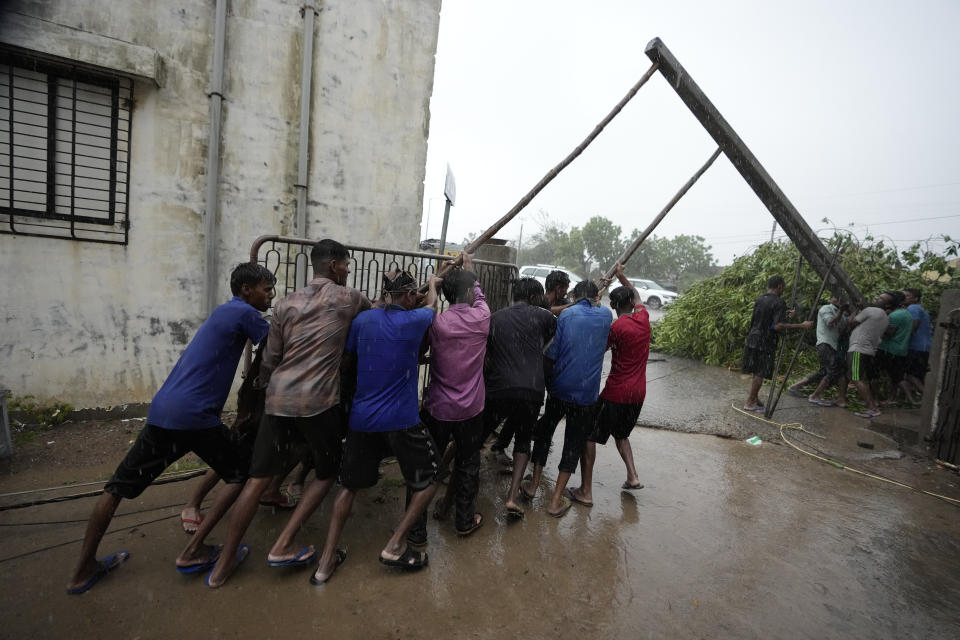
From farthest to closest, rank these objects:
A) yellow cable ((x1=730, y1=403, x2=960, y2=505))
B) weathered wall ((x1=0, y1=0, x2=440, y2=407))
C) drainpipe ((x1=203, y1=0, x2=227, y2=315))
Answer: drainpipe ((x1=203, y1=0, x2=227, y2=315)) < weathered wall ((x1=0, y1=0, x2=440, y2=407)) < yellow cable ((x1=730, y1=403, x2=960, y2=505))

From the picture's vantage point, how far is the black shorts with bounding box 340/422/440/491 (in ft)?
9.11

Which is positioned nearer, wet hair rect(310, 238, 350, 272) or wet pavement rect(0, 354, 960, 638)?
wet pavement rect(0, 354, 960, 638)

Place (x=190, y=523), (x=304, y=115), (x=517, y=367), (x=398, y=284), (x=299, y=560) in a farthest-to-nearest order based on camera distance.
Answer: (x=304, y=115), (x=517, y=367), (x=190, y=523), (x=398, y=284), (x=299, y=560)

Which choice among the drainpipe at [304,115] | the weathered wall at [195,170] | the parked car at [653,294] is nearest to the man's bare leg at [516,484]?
the weathered wall at [195,170]

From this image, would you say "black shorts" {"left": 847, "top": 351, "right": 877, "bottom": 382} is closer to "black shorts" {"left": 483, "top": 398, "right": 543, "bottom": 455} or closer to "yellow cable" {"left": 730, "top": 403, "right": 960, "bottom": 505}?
"yellow cable" {"left": 730, "top": 403, "right": 960, "bottom": 505}

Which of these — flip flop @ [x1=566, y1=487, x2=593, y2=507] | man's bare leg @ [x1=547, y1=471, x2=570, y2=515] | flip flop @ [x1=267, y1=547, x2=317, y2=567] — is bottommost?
flip flop @ [x1=267, y1=547, x2=317, y2=567]

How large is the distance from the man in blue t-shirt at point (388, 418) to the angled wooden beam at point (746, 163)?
4.07 meters

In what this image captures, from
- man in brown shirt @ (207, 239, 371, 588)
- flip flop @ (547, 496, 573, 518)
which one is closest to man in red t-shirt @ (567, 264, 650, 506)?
flip flop @ (547, 496, 573, 518)

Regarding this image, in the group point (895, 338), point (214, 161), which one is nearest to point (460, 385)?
point (214, 161)

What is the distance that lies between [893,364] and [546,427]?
6559mm

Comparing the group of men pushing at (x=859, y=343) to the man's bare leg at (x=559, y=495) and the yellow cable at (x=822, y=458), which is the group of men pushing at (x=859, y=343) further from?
the man's bare leg at (x=559, y=495)

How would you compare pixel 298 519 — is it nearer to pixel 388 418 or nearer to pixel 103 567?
pixel 388 418

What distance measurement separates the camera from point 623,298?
3.91 metres

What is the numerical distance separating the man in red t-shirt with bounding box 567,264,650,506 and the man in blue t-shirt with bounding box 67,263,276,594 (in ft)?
8.51
